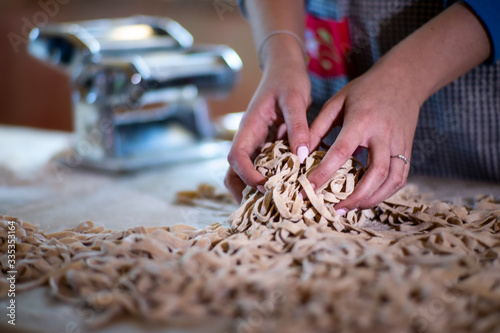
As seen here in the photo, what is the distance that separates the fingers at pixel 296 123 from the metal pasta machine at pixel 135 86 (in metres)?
0.74

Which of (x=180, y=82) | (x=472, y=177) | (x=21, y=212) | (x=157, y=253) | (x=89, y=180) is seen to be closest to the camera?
(x=157, y=253)

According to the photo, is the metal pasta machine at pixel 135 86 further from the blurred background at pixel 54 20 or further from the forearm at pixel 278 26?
the blurred background at pixel 54 20

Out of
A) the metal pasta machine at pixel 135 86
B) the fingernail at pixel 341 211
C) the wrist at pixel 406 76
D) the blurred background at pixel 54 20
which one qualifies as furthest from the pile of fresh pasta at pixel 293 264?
the blurred background at pixel 54 20

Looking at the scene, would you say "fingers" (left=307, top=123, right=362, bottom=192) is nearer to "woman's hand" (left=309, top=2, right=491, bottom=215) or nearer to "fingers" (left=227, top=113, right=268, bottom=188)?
"woman's hand" (left=309, top=2, right=491, bottom=215)

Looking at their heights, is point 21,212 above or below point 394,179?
below

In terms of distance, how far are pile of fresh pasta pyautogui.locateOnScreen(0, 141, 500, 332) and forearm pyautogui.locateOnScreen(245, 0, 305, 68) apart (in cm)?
24

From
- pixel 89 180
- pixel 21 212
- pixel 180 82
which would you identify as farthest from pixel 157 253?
pixel 180 82

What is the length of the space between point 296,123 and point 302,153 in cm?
6

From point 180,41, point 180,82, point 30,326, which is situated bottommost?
point 30,326

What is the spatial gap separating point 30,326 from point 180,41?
1.44 m

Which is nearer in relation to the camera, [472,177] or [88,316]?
[88,316]

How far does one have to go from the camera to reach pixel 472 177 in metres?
1.34

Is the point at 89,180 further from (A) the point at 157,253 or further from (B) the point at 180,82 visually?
(A) the point at 157,253

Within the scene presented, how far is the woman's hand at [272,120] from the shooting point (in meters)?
0.93
